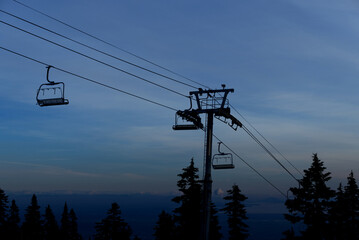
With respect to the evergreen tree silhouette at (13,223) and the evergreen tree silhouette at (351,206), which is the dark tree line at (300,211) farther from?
the evergreen tree silhouette at (13,223)

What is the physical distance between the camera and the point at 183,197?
2128 inches

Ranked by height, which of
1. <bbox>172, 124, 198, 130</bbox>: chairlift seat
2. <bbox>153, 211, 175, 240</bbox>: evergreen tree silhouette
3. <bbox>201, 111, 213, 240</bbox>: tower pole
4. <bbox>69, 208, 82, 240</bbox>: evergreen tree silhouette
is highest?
<bbox>172, 124, 198, 130</bbox>: chairlift seat

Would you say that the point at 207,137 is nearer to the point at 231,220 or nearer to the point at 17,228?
the point at 231,220

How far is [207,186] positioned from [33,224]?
8092 cm

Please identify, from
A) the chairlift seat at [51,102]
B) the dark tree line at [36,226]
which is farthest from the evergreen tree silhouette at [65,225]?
the chairlift seat at [51,102]

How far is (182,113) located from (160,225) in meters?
52.4

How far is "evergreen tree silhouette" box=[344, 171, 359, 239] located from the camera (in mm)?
65875

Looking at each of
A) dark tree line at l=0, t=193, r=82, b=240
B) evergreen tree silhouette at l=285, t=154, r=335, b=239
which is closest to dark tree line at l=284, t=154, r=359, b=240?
evergreen tree silhouette at l=285, t=154, r=335, b=239

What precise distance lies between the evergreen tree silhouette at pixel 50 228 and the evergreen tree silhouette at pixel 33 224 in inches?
61.7

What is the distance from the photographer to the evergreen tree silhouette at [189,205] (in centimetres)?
5378

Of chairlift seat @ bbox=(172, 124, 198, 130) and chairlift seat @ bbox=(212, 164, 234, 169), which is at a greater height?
chairlift seat @ bbox=(172, 124, 198, 130)

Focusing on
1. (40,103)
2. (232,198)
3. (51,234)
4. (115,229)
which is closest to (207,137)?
(40,103)

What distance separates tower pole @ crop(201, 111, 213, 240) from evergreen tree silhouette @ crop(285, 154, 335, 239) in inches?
1278

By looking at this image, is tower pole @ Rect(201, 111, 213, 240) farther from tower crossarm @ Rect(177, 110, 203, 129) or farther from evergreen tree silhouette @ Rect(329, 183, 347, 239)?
evergreen tree silhouette @ Rect(329, 183, 347, 239)
